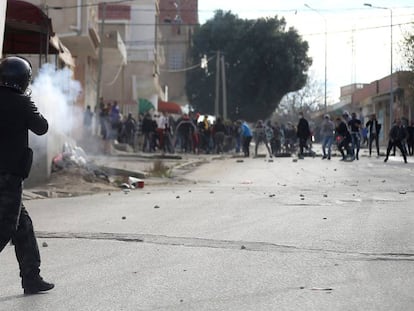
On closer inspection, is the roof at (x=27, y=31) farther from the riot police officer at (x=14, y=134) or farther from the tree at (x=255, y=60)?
the tree at (x=255, y=60)

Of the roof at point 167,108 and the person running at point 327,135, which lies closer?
the person running at point 327,135

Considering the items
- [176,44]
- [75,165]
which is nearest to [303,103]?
[176,44]

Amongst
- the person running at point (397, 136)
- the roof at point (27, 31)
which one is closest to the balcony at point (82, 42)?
the roof at point (27, 31)

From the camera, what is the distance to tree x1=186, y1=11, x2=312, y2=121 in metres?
61.5

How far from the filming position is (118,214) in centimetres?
1103

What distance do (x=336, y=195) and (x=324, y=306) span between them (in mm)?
8497

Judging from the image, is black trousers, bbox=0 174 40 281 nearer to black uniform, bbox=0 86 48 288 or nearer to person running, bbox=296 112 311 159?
black uniform, bbox=0 86 48 288

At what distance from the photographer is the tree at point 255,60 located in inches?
2422

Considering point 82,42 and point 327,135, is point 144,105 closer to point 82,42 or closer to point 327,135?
point 82,42

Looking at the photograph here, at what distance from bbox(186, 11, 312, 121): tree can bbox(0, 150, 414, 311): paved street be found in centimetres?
4765

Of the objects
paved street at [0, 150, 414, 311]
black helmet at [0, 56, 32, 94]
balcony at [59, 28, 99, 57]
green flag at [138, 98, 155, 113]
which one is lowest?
paved street at [0, 150, 414, 311]

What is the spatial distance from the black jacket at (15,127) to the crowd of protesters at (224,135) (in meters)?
21.6

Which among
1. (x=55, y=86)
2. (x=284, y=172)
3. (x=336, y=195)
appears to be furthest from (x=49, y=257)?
(x=284, y=172)

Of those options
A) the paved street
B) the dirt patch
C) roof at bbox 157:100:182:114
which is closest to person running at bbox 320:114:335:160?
the dirt patch
